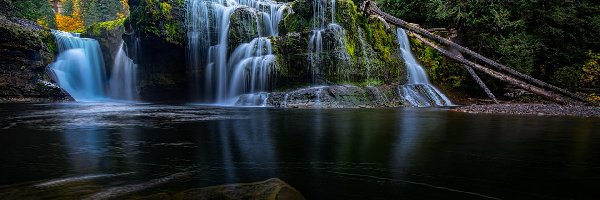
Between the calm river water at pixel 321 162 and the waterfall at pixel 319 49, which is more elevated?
the waterfall at pixel 319 49

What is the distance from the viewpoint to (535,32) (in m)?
20.0

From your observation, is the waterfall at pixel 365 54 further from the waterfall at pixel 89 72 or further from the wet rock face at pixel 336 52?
the waterfall at pixel 89 72

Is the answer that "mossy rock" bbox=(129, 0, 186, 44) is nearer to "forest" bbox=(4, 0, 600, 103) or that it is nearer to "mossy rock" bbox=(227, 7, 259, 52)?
"mossy rock" bbox=(227, 7, 259, 52)

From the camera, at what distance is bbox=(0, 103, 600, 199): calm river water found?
332 cm

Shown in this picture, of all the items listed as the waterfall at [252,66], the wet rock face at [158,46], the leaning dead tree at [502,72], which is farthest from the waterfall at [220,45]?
the leaning dead tree at [502,72]

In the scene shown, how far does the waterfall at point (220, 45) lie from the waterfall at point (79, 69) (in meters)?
11.2

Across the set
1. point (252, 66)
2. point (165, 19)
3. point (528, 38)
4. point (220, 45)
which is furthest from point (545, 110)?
point (165, 19)

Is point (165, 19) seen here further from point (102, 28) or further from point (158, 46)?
point (102, 28)

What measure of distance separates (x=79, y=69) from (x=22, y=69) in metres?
5.66

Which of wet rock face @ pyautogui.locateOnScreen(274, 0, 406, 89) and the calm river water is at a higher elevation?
wet rock face @ pyautogui.locateOnScreen(274, 0, 406, 89)

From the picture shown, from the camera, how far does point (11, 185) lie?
10.9 ft

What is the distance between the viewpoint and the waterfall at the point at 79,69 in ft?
87.6

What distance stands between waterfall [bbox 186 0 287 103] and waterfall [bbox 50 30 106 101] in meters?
11.2

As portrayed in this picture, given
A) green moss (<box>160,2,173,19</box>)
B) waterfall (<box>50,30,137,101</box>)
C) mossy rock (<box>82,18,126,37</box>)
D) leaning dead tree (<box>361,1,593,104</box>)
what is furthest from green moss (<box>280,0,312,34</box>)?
mossy rock (<box>82,18,126,37</box>)
